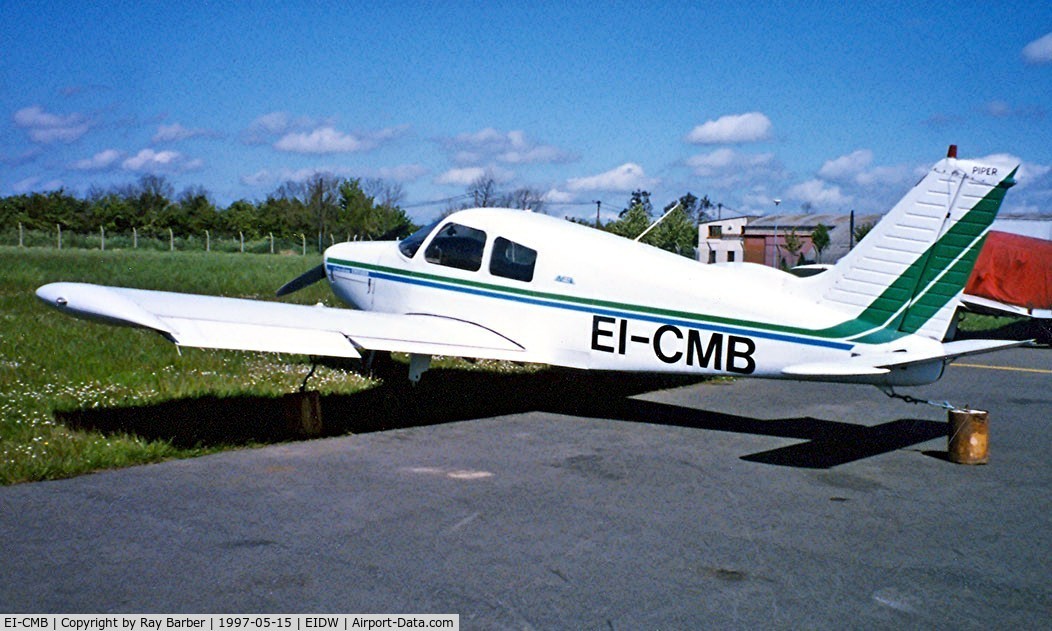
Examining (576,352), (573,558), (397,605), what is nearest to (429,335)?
(576,352)

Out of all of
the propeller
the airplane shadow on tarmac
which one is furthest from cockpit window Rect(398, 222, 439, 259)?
the propeller

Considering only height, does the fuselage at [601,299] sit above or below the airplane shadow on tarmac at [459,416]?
above

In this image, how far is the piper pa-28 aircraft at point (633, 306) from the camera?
7.45 meters

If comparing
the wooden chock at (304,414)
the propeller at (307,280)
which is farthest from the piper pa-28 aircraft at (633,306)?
the propeller at (307,280)

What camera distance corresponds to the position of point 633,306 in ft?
28.3

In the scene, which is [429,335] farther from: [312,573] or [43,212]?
[43,212]

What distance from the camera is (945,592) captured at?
479 centimetres

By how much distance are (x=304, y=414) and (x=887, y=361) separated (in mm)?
5088

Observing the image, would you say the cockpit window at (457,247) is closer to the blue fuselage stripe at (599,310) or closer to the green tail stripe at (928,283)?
the blue fuselage stripe at (599,310)

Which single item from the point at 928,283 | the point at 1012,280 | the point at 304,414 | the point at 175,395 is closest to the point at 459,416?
the point at 304,414

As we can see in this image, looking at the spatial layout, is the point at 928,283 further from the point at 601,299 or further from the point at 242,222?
the point at 242,222

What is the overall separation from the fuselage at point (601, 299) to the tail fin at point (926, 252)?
237mm

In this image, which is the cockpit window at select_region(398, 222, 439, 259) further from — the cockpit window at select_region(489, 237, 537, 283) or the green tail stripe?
the green tail stripe

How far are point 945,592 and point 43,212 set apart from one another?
273 feet
